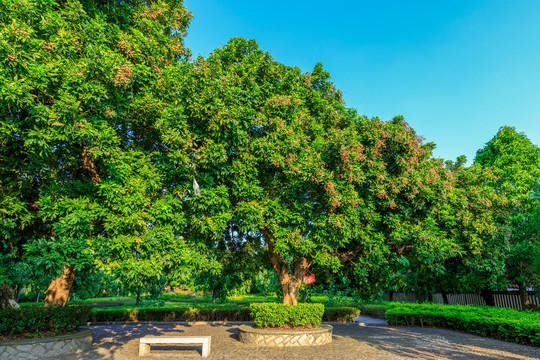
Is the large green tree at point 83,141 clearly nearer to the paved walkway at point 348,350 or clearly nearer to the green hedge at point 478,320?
the paved walkway at point 348,350

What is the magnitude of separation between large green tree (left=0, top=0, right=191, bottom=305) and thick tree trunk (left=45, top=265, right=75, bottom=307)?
0.13 feet

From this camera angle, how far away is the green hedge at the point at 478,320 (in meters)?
11.4

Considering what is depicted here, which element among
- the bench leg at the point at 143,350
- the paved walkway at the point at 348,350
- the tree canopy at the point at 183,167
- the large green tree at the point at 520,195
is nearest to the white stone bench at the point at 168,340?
the bench leg at the point at 143,350

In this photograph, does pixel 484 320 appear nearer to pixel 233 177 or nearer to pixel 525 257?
pixel 525 257

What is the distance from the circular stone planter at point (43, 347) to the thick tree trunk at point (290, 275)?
25.8 ft

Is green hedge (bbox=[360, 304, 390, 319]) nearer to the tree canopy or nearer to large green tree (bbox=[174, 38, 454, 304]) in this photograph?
the tree canopy

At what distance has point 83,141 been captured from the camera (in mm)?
8383

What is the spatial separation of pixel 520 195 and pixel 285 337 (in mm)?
17990

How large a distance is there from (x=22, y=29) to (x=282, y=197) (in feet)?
32.0

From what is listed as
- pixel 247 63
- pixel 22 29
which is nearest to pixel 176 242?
pixel 22 29

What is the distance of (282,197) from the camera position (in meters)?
13.0

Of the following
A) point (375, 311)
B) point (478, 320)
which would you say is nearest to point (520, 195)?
point (478, 320)

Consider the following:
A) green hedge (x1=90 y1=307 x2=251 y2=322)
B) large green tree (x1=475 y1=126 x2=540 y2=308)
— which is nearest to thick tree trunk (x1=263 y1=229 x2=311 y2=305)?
green hedge (x1=90 y1=307 x2=251 y2=322)

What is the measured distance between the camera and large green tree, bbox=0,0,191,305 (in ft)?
25.6
